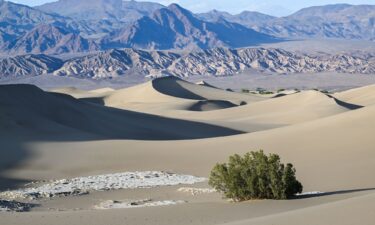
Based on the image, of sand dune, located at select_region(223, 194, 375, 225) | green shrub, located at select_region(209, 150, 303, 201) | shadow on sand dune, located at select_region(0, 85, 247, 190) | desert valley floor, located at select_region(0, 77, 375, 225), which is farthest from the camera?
shadow on sand dune, located at select_region(0, 85, 247, 190)

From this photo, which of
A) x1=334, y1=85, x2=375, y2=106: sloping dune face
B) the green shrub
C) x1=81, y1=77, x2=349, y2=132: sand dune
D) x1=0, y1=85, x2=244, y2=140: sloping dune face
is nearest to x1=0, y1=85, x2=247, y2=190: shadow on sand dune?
x1=0, y1=85, x2=244, y2=140: sloping dune face

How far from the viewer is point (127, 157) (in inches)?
1294

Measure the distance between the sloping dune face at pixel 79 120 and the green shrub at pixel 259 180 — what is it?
20865 mm

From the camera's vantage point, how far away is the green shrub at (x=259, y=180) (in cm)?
1961

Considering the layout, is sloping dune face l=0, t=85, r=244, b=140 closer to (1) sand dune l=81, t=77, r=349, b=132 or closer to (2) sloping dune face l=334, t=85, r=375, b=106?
(1) sand dune l=81, t=77, r=349, b=132

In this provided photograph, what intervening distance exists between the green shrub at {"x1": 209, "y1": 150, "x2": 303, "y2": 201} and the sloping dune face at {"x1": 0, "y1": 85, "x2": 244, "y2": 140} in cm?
2087

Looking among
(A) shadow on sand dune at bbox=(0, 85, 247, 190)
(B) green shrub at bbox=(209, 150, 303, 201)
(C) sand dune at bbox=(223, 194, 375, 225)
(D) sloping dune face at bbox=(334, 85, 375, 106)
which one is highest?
(D) sloping dune face at bbox=(334, 85, 375, 106)

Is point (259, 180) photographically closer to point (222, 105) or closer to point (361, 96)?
point (222, 105)

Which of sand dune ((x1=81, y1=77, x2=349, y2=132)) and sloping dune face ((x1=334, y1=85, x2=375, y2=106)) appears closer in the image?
sand dune ((x1=81, y1=77, x2=349, y2=132))

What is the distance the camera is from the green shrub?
19.6 meters

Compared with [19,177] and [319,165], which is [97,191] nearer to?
[19,177]

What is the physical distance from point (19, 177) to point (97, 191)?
16.4 ft

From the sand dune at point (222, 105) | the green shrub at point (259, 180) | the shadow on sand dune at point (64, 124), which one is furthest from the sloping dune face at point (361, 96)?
the green shrub at point (259, 180)

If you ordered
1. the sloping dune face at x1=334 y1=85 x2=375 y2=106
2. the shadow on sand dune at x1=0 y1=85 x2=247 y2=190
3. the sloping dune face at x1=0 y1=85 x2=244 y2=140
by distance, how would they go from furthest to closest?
the sloping dune face at x1=334 y1=85 x2=375 y2=106, the sloping dune face at x1=0 y1=85 x2=244 y2=140, the shadow on sand dune at x1=0 y1=85 x2=247 y2=190
